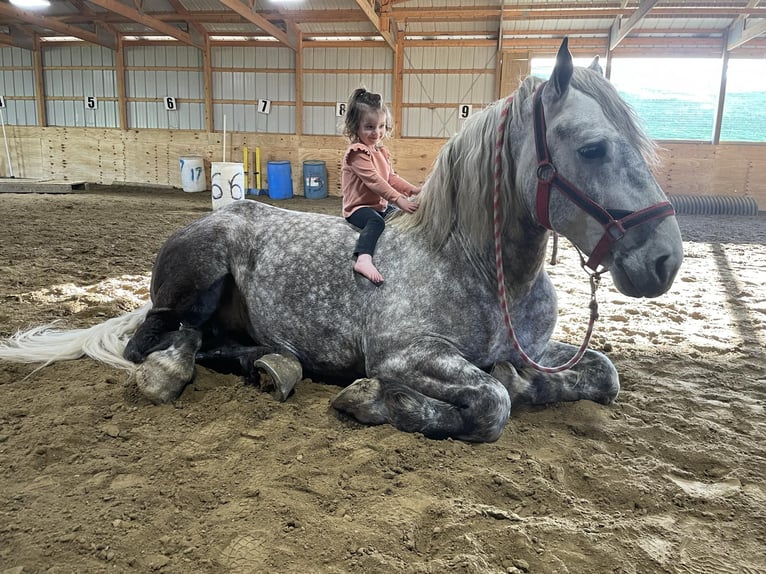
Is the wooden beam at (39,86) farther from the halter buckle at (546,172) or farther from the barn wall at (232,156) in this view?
the halter buckle at (546,172)

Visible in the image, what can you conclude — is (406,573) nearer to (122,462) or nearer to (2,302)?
(122,462)

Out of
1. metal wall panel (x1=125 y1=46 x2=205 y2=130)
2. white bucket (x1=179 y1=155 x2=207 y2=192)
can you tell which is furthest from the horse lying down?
metal wall panel (x1=125 y1=46 x2=205 y2=130)

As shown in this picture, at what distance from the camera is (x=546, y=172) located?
6.90 ft

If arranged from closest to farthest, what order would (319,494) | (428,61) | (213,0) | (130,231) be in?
(319,494), (130,231), (213,0), (428,61)

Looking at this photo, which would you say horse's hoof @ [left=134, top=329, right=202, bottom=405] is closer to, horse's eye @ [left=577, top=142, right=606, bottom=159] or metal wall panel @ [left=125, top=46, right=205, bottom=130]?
horse's eye @ [left=577, top=142, right=606, bottom=159]

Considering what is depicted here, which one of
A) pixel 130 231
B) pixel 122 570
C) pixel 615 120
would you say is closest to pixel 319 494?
pixel 122 570

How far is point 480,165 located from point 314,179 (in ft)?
42.3

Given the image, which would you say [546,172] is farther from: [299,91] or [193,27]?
[193,27]

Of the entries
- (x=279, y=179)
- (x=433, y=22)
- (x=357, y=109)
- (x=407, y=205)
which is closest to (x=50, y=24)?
(x=279, y=179)

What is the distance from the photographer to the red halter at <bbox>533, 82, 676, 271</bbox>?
193 cm

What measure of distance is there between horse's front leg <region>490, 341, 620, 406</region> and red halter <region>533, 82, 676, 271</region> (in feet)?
2.16

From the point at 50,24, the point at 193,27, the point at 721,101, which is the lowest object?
the point at 721,101

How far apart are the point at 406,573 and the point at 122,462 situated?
1.16 meters

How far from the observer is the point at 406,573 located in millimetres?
1463
